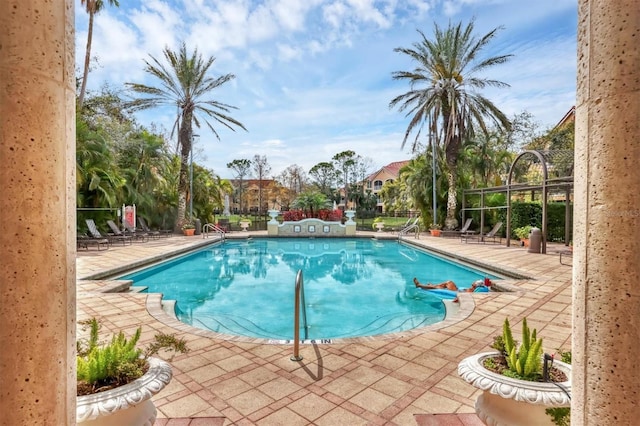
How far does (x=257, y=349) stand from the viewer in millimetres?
3949

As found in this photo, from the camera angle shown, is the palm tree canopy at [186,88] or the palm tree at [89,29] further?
the palm tree canopy at [186,88]

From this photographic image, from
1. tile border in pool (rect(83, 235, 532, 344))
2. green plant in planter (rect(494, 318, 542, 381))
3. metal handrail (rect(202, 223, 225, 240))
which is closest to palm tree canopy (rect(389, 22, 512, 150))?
tile border in pool (rect(83, 235, 532, 344))

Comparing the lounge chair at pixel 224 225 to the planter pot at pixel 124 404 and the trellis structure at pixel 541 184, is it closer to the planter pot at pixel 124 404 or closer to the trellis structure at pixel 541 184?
the trellis structure at pixel 541 184

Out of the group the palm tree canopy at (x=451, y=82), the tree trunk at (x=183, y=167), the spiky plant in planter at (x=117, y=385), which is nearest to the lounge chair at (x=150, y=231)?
the tree trunk at (x=183, y=167)

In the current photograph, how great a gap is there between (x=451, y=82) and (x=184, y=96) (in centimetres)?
1468

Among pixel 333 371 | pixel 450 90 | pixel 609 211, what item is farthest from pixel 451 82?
pixel 609 211

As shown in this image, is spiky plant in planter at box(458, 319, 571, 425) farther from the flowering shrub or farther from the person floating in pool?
the flowering shrub

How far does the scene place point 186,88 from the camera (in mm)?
18781

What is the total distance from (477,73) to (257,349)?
62.7 ft

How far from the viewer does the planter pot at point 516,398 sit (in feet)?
6.41

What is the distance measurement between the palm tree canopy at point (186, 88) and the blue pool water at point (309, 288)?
828 cm

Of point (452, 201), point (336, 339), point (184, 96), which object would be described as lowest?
point (336, 339)

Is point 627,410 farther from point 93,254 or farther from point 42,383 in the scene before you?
point 93,254

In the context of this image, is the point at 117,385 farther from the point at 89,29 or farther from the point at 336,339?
the point at 89,29
